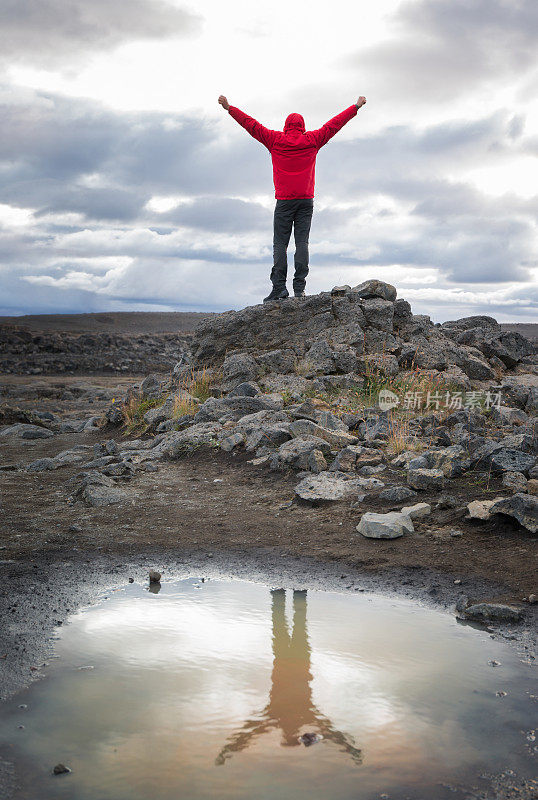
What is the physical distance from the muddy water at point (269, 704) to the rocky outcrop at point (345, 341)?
20.8ft

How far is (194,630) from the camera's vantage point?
3719 millimetres

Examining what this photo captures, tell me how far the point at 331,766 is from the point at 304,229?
27.8 ft

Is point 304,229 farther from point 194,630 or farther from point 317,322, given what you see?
point 194,630

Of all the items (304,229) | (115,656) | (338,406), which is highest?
(304,229)

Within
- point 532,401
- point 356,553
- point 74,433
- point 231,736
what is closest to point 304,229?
point 532,401

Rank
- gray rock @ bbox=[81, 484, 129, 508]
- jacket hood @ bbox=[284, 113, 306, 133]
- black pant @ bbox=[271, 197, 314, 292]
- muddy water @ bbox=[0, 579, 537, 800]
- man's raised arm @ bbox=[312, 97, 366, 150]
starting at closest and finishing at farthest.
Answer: muddy water @ bbox=[0, 579, 537, 800] → gray rock @ bbox=[81, 484, 129, 508] → man's raised arm @ bbox=[312, 97, 366, 150] → jacket hood @ bbox=[284, 113, 306, 133] → black pant @ bbox=[271, 197, 314, 292]

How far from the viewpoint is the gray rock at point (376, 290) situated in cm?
1143

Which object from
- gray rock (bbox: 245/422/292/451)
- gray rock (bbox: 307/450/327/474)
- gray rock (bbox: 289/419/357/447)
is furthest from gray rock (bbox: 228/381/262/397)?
gray rock (bbox: 307/450/327/474)

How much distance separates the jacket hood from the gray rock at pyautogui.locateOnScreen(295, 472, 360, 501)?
5.69 meters

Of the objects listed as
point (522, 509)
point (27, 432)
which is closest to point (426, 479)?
point (522, 509)

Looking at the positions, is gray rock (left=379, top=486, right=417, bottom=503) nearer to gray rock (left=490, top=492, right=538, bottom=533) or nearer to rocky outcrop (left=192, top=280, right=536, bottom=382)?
gray rock (left=490, top=492, right=538, bottom=533)

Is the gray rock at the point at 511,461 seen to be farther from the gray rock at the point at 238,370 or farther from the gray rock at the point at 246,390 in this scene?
the gray rock at the point at 238,370

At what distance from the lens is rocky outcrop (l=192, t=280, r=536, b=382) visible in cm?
1016

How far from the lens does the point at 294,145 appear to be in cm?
952
